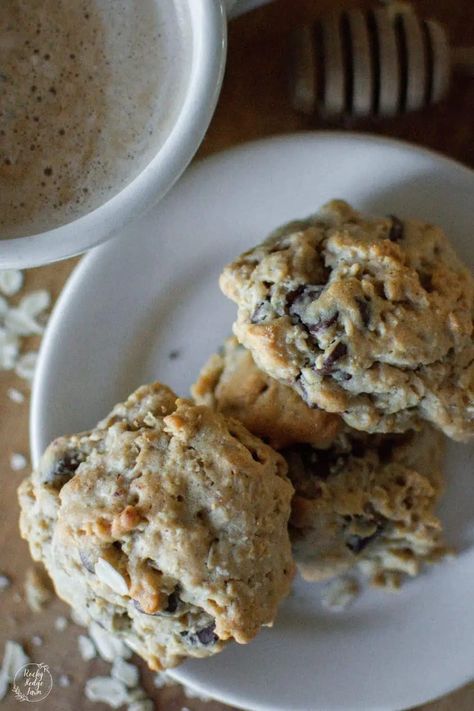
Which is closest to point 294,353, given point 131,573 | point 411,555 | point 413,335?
point 413,335

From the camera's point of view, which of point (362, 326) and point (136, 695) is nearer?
point (362, 326)

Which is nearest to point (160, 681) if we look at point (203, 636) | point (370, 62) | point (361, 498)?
point (203, 636)

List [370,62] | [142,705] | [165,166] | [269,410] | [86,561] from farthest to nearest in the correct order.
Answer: [142,705] < [370,62] < [269,410] < [86,561] < [165,166]

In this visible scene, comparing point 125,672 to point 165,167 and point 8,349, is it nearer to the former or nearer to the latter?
point 8,349

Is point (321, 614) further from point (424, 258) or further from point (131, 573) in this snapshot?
point (424, 258)

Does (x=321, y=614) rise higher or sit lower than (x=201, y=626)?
lower

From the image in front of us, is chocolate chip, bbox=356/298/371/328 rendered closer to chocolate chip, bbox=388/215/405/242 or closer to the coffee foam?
chocolate chip, bbox=388/215/405/242
